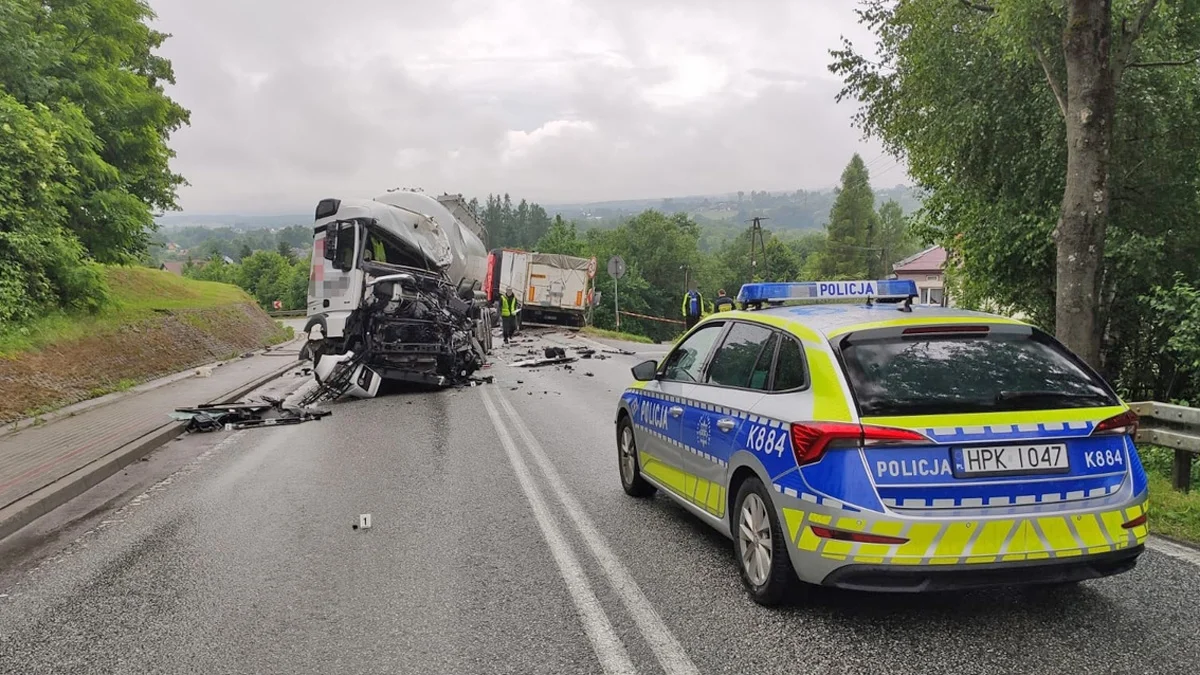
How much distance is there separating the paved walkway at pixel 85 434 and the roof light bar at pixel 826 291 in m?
6.13

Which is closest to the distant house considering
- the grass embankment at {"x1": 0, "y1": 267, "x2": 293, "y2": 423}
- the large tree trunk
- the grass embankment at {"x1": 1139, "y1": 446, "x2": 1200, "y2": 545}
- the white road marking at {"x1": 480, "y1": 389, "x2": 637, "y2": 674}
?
the grass embankment at {"x1": 0, "y1": 267, "x2": 293, "y2": 423}

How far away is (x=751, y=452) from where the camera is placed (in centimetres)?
418

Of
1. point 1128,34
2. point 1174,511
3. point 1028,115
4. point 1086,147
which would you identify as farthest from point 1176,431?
point 1028,115

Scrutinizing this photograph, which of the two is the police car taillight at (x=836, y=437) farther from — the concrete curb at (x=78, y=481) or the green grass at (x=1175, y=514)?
the concrete curb at (x=78, y=481)

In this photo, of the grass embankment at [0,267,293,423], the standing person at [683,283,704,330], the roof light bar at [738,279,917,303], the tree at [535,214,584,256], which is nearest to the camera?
the roof light bar at [738,279,917,303]

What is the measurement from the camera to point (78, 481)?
743 centimetres

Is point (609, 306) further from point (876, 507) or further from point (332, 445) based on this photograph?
point (876, 507)

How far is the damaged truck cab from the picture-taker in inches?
530

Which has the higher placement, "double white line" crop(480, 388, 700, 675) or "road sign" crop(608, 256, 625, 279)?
"road sign" crop(608, 256, 625, 279)

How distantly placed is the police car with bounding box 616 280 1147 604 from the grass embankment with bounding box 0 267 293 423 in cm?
1061

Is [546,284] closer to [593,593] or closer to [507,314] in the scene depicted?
[507,314]

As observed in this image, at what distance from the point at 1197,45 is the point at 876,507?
1052 centimetres

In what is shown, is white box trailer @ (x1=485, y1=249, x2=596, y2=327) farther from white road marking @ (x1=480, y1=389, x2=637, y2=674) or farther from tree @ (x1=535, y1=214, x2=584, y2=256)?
tree @ (x1=535, y1=214, x2=584, y2=256)

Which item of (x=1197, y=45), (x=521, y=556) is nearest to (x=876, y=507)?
(x=521, y=556)
